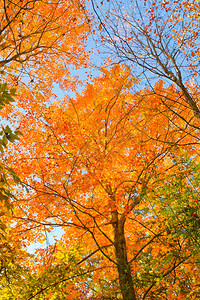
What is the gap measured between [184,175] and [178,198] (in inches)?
29.9

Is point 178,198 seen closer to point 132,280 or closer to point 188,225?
point 188,225

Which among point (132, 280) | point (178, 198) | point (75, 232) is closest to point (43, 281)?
point (132, 280)

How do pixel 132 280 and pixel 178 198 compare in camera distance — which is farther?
pixel 132 280

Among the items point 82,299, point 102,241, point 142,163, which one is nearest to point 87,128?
point 142,163

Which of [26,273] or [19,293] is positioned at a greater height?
[26,273]

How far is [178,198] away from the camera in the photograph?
12.2ft

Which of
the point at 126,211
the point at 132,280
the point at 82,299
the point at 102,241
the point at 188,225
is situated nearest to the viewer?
the point at 188,225

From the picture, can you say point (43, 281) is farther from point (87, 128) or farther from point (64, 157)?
point (87, 128)

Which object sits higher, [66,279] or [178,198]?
[178,198]

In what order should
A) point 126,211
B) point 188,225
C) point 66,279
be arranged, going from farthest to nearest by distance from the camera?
point 126,211
point 66,279
point 188,225

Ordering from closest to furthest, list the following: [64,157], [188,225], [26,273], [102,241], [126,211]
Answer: [188,225] → [26,273] → [126,211] → [64,157] → [102,241]

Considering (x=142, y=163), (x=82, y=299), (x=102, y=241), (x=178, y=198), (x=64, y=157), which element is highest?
(x=64, y=157)

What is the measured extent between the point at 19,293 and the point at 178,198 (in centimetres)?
377

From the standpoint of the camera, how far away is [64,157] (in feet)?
22.1
